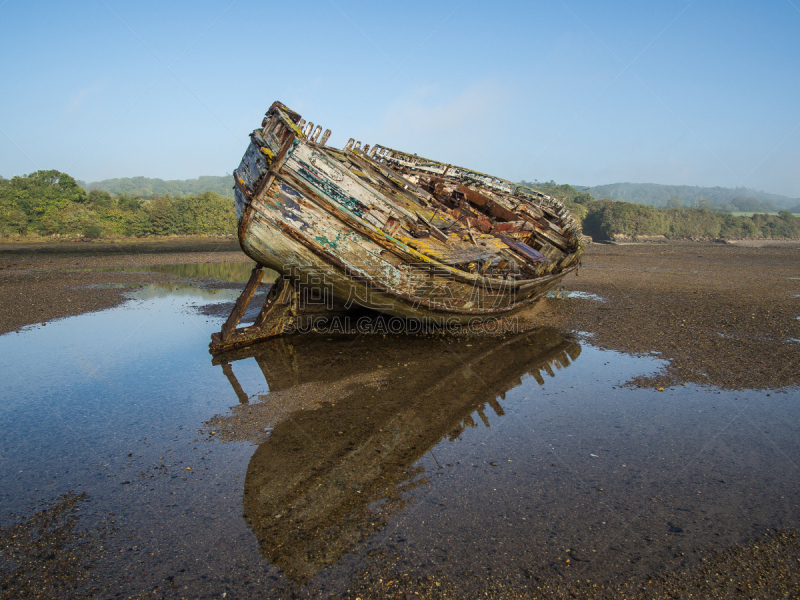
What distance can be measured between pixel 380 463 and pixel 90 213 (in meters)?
43.7

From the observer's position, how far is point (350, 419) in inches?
225

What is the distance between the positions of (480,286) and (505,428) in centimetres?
352

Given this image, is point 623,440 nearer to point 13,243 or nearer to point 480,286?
point 480,286

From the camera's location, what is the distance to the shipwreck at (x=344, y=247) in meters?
7.14

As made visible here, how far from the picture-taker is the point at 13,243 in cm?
3212

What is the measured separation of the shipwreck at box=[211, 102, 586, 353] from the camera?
714 centimetres

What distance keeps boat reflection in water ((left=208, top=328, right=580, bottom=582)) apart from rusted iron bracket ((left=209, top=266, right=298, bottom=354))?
0.79 ft

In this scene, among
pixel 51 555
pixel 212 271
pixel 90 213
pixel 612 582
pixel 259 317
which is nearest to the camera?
pixel 612 582

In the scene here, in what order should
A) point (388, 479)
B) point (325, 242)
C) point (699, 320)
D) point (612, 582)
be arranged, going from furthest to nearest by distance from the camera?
point (699, 320)
point (325, 242)
point (388, 479)
point (612, 582)

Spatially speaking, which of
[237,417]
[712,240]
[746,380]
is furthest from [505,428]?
[712,240]

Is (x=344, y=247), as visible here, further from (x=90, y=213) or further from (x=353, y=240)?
(x=90, y=213)

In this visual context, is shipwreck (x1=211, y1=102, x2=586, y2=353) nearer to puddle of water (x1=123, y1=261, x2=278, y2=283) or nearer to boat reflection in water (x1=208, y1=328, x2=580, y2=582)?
boat reflection in water (x1=208, y1=328, x2=580, y2=582)

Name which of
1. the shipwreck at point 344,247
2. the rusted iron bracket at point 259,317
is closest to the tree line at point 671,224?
the shipwreck at point 344,247

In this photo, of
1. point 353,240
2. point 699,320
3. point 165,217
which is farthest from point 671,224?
point 165,217
